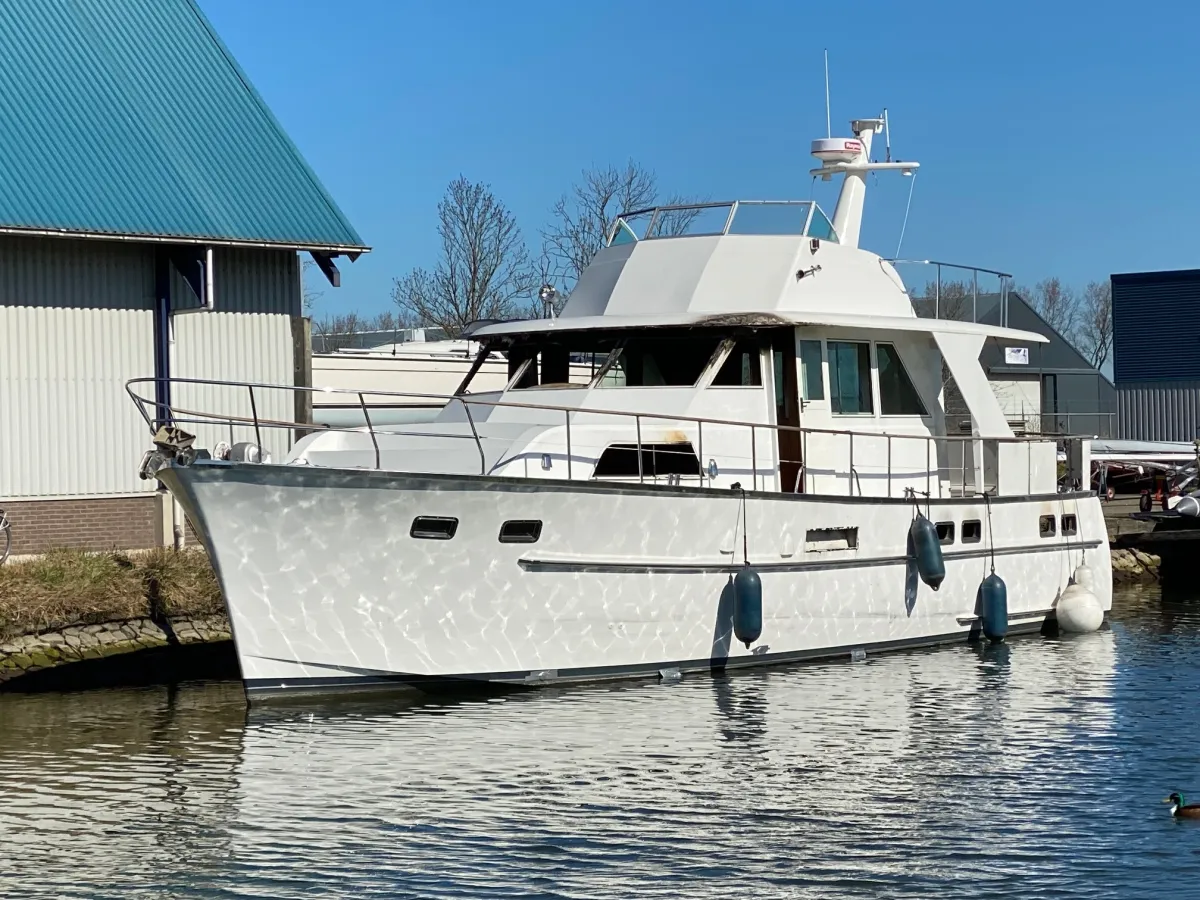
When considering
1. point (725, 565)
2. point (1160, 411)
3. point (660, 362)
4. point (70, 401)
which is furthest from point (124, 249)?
point (1160, 411)

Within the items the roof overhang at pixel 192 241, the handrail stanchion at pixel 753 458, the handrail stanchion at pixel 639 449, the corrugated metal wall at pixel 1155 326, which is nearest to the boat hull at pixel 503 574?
the handrail stanchion at pixel 639 449

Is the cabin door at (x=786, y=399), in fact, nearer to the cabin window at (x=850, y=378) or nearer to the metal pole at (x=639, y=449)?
the cabin window at (x=850, y=378)

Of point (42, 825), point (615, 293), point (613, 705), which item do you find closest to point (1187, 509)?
point (615, 293)

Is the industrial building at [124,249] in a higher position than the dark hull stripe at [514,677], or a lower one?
higher

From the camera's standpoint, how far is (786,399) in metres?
15.9

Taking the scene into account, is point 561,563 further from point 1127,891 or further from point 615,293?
point 1127,891

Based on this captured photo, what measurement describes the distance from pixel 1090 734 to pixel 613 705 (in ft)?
12.4

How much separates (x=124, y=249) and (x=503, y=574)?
8.61 meters

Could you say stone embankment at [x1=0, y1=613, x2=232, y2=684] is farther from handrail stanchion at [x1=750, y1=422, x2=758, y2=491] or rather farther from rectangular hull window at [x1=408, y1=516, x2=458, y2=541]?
handrail stanchion at [x1=750, y1=422, x2=758, y2=491]

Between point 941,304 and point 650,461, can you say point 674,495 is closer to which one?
point 650,461

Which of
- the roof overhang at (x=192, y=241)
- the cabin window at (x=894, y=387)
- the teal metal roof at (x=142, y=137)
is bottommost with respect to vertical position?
the cabin window at (x=894, y=387)

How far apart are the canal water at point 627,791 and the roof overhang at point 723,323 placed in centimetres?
328

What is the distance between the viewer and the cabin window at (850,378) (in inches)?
645

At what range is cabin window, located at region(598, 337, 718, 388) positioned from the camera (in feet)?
51.8
